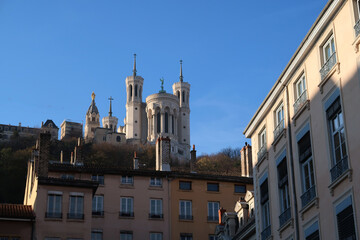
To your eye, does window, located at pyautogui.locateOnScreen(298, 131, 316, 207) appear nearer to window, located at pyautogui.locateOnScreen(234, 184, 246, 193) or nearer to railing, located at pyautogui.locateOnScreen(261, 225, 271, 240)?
railing, located at pyautogui.locateOnScreen(261, 225, 271, 240)

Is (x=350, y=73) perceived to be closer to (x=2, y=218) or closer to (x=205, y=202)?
(x=2, y=218)

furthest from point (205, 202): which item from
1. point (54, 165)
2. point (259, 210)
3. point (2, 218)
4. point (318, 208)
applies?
point (318, 208)

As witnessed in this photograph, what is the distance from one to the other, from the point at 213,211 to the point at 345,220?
29479 millimetres

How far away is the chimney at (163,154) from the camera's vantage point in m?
51.2

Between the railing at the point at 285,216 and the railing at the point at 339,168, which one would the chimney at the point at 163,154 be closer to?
the railing at the point at 285,216

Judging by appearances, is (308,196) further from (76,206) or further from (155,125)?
(155,125)

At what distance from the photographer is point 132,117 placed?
196 metres

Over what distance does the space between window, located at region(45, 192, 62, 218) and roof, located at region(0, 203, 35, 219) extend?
0.97 meters

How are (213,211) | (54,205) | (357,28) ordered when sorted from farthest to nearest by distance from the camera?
1. (213,211)
2. (54,205)
3. (357,28)

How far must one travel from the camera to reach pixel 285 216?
80.1 ft

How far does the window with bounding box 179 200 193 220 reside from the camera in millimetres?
47781

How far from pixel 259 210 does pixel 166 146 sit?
80.6 ft

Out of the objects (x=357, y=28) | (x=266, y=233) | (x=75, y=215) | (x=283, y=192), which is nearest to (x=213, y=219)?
(x=75, y=215)

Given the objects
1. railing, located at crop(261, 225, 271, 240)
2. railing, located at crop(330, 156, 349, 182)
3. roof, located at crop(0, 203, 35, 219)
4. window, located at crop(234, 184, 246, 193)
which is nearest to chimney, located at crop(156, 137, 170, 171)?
window, located at crop(234, 184, 246, 193)
